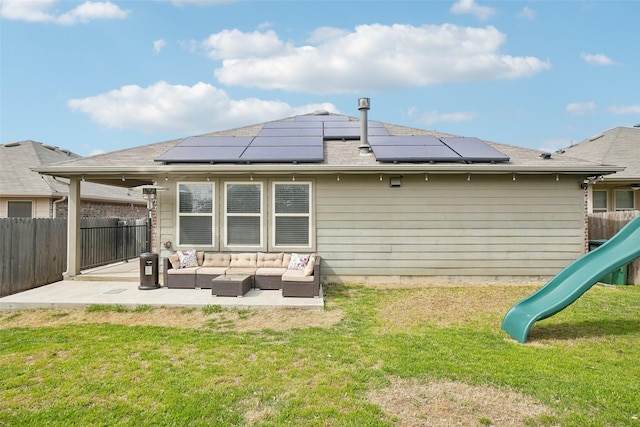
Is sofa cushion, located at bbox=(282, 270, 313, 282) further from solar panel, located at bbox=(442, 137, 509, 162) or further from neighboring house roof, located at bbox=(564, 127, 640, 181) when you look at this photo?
neighboring house roof, located at bbox=(564, 127, 640, 181)

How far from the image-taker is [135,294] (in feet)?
22.9

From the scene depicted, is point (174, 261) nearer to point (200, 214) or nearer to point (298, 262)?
point (200, 214)

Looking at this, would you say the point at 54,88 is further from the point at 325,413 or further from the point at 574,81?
the point at 574,81

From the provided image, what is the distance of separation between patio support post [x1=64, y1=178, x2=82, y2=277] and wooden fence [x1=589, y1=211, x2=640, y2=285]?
13414mm

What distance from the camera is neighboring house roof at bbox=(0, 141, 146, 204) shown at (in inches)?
525

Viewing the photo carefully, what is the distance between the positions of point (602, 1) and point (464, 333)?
37.1ft

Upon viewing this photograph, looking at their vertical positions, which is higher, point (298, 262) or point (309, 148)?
point (309, 148)

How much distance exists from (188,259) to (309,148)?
393 centimetres

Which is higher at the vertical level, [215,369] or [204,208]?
[204,208]

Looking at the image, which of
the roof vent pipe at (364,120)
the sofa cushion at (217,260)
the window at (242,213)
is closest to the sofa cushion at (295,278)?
the sofa cushion at (217,260)

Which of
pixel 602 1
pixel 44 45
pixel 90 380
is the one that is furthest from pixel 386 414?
pixel 44 45

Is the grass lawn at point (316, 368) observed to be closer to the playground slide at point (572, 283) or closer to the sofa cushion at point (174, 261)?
the playground slide at point (572, 283)

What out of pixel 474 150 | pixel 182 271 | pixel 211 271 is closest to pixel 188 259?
pixel 182 271

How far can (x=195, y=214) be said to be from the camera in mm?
8406
